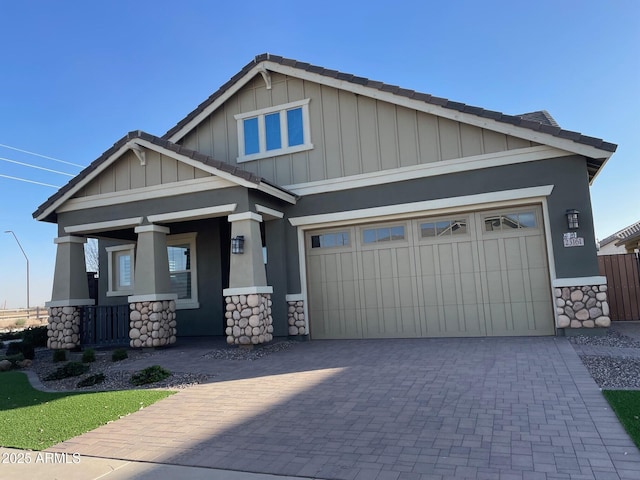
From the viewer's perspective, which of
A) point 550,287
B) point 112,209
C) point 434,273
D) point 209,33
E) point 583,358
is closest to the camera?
point 583,358

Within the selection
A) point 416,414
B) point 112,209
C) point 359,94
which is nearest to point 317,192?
point 359,94

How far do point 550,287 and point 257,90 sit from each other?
8405 mm

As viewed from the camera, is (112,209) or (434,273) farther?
(112,209)

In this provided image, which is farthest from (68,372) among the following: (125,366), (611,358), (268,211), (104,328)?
(611,358)

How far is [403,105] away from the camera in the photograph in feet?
34.5

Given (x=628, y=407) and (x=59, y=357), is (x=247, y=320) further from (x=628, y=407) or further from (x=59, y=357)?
(x=628, y=407)

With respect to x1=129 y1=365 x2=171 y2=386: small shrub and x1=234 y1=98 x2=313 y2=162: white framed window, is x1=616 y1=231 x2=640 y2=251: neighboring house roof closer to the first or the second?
x1=234 y1=98 x2=313 y2=162: white framed window

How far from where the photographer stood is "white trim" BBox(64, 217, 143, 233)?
1086cm

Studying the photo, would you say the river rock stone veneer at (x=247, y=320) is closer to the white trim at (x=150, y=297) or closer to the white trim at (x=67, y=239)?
the white trim at (x=150, y=297)

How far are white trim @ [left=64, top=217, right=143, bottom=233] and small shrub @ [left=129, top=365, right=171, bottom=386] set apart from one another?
4.09 metres

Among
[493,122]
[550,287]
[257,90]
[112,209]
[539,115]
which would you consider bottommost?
[550,287]

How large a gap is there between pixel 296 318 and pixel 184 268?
4.35m

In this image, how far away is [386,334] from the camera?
10.7 m

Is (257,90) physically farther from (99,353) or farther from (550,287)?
(550,287)
